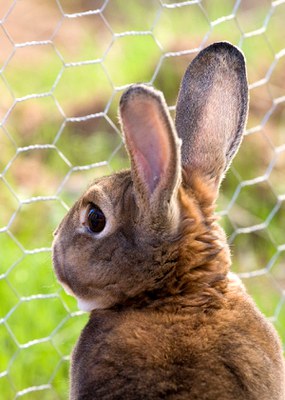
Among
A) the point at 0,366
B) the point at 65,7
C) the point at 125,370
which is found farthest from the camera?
the point at 65,7

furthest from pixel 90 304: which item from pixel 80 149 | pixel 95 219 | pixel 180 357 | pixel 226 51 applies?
pixel 80 149

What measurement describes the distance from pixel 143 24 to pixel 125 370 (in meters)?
2.14

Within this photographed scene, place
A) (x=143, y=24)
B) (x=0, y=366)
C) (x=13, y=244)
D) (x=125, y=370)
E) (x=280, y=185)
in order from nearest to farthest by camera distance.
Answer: (x=125, y=370), (x=0, y=366), (x=13, y=244), (x=280, y=185), (x=143, y=24)

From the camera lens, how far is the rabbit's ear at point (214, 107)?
2.28 meters

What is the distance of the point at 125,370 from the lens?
2016 millimetres

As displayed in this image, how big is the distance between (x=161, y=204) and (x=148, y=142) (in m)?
0.11

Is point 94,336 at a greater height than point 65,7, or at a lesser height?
A: greater

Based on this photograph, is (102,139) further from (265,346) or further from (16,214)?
(265,346)

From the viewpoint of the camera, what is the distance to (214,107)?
232 cm

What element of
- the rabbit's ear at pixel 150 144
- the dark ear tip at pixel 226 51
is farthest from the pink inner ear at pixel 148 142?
the dark ear tip at pixel 226 51

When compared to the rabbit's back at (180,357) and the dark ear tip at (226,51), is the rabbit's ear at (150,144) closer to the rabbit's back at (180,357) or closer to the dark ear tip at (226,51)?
the rabbit's back at (180,357)

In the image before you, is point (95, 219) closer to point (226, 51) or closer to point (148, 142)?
point (148, 142)

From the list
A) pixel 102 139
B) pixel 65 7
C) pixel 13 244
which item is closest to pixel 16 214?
pixel 13 244

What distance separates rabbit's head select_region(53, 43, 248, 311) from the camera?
2008 mm
